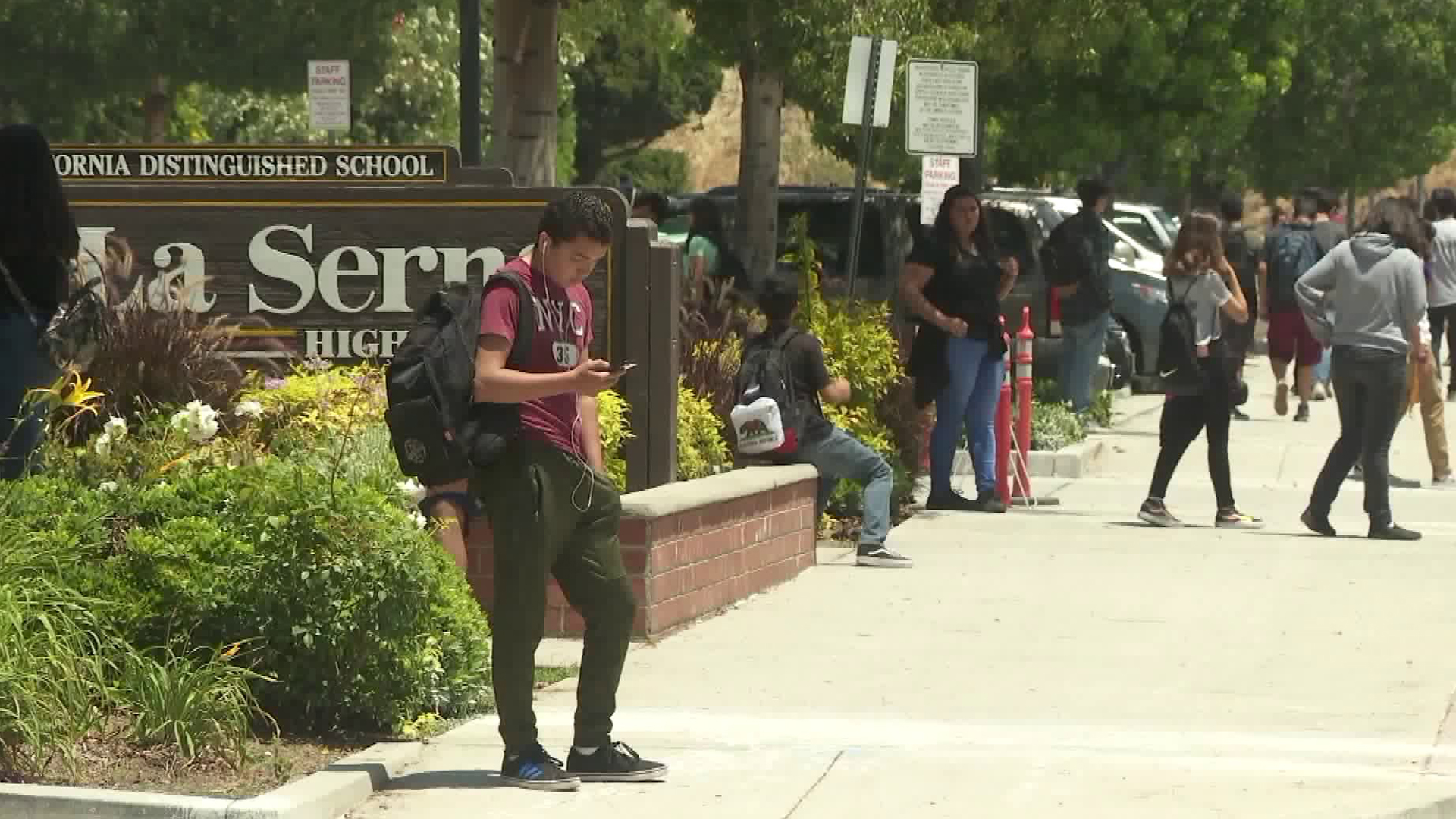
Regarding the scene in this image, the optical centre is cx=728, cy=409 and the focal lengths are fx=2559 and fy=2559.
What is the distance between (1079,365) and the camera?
20.1 meters

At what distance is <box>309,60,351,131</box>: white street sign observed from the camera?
23047 millimetres

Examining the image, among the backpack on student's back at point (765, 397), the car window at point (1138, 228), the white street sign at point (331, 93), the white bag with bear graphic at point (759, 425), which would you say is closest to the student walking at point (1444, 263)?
the car window at point (1138, 228)

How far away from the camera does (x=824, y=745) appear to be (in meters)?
7.61

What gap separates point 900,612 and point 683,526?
105 cm

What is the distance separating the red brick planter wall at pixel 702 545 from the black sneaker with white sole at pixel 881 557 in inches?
10.0

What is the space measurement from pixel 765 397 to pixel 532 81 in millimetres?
4639

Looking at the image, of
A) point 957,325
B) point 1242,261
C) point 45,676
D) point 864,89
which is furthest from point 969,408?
point 1242,261

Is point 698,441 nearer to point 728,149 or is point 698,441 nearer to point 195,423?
point 195,423

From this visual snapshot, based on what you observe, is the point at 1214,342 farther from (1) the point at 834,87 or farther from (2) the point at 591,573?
(2) the point at 591,573

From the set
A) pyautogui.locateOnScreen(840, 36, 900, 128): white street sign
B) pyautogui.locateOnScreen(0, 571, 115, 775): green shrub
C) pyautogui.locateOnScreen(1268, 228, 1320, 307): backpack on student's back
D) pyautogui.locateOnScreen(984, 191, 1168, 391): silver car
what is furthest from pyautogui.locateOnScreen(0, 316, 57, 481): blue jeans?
pyautogui.locateOnScreen(984, 191, 1168, 391): silver car

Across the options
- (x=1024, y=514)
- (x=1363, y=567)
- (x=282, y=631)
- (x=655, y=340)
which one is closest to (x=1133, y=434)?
(x=1024, y=514)

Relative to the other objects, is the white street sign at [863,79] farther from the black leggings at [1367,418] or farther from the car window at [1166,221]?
the car window at [1166,221]

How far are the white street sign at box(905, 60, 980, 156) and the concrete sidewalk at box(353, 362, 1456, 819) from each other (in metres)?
3.63

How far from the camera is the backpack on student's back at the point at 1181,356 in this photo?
13711 mm
